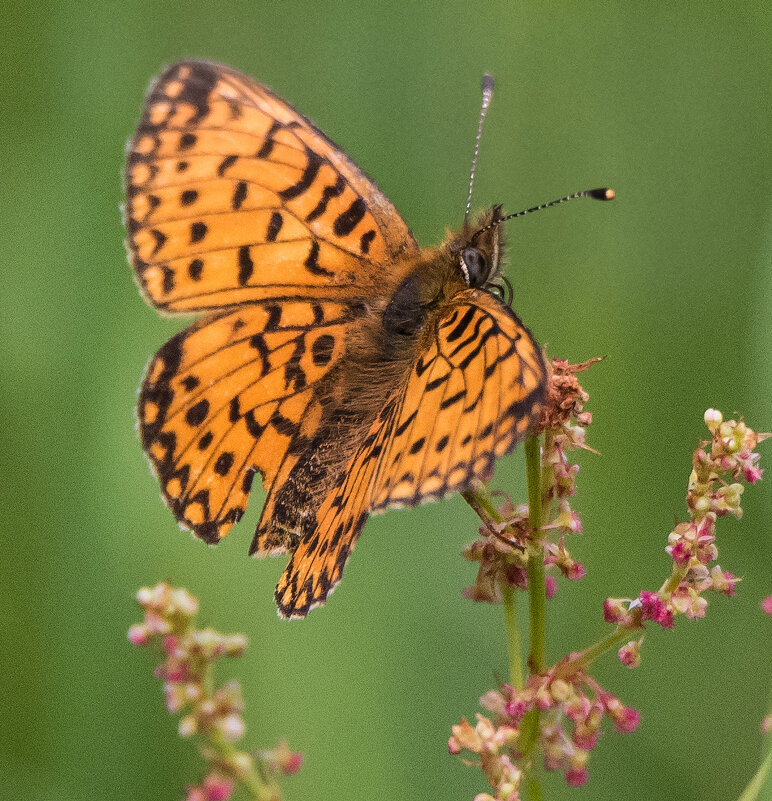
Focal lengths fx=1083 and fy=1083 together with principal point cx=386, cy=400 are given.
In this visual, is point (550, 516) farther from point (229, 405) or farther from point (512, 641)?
point (229, 405)

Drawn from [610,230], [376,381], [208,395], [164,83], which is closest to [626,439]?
[610,230]

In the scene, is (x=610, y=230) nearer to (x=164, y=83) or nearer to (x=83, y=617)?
(x=164, y=83)

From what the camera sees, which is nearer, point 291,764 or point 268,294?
point 291,764

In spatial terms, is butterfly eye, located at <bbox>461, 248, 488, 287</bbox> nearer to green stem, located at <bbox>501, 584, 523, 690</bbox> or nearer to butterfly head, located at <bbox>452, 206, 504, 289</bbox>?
Answer: butterfly head, located at <bbox>452, 206, 504, 289</bbox>

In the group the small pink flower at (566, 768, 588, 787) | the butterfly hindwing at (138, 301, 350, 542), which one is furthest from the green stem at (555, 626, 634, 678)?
the butterfly hindwing at (138, 301, 350, 542)

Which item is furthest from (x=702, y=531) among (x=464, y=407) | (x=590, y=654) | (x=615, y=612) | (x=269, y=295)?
(x=269, y=295)

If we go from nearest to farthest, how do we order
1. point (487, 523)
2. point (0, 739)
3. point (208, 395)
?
1. point (487, 523)
2. point (208, 395)
3. point (0, 739)

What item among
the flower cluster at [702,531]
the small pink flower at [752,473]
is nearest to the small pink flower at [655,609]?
the flower cluster at [702,531]

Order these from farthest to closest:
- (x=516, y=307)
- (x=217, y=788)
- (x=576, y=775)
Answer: (x=516, y=307) → (x=576, y=775) → (x=217, y=788)
